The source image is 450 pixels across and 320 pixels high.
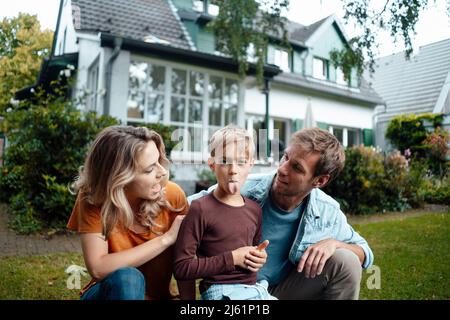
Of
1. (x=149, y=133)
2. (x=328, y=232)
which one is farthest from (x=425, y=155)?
(x=149, y=133)

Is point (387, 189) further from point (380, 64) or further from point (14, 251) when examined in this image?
point (14, 251)

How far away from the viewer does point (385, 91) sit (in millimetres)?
1870

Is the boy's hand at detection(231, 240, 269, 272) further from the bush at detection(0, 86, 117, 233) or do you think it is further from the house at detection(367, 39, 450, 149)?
the bush at detection(0, 86, 117, 233)

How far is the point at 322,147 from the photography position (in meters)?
1.08

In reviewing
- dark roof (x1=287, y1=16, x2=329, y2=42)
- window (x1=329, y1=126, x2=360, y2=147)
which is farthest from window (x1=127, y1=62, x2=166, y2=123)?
window (x1=329, y1=126, x2=360, y2=147)

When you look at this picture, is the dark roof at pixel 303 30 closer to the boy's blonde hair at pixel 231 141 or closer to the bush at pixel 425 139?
the bush at pixel 425 139

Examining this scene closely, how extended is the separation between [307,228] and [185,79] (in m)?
4.11

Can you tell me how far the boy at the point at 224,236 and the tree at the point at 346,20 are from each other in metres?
1.13

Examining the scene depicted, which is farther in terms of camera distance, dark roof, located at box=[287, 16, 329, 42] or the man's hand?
dark roof, located at box=[287, 16, 329, 42]

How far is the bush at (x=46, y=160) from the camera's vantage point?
303 cm

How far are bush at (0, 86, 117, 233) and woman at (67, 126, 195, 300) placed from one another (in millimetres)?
2300

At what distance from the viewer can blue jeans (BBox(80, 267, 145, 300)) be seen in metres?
0.83

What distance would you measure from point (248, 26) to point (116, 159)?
2957 mm

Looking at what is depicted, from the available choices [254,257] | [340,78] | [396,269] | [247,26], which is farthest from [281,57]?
[254,257]
